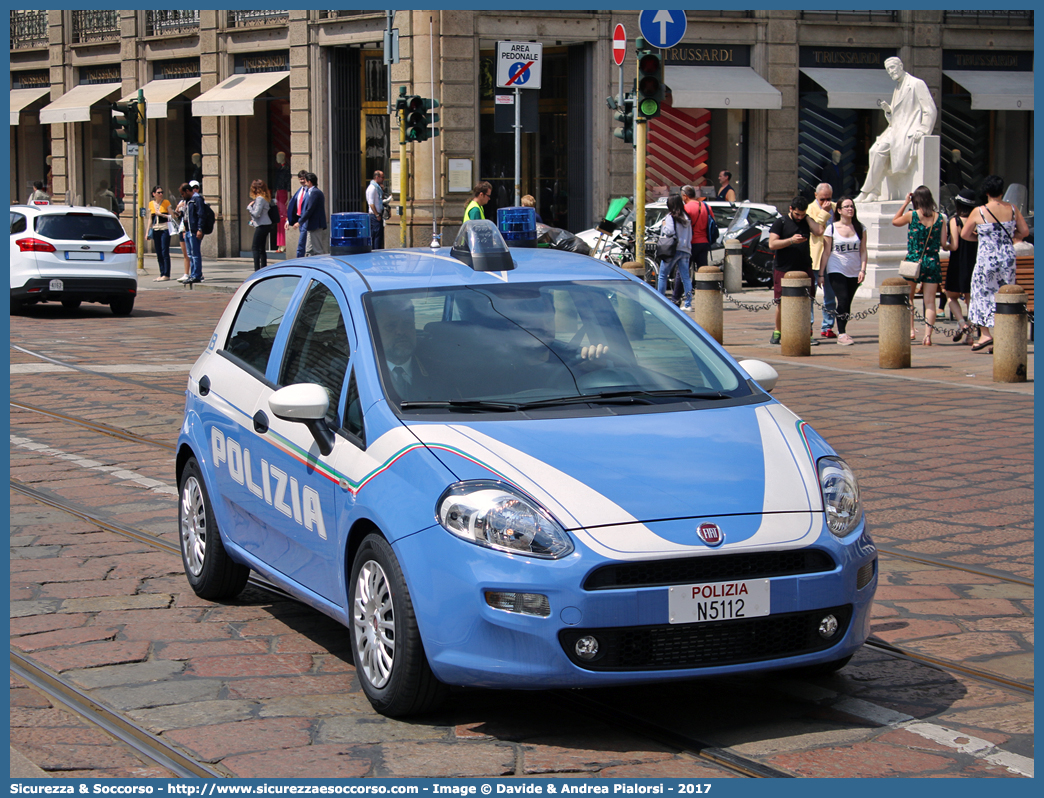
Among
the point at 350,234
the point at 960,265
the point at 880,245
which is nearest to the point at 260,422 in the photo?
the point at 350,234

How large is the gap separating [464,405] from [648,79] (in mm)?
12018

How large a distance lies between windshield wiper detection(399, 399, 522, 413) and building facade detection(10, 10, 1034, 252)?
72.0 feet

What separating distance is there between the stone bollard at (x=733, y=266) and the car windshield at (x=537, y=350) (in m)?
17.9

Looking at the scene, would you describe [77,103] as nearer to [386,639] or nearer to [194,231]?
[194,231]

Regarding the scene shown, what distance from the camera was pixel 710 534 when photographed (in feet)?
13.3

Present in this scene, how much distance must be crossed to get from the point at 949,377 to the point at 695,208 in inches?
279

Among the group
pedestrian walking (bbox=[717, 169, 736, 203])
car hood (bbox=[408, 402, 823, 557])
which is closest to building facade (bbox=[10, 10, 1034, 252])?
pedestrian walking (bbox=[717, 169, 736, 203])

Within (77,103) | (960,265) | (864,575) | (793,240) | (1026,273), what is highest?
(77,103)

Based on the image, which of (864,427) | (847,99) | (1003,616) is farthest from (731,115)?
(1003,616)

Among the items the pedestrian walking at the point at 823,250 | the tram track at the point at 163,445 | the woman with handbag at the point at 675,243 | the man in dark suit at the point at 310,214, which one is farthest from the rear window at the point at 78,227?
the pedestrian walking at the point at 823,250

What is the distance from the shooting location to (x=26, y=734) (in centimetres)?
429

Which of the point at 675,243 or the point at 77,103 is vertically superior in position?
the point at 77,103

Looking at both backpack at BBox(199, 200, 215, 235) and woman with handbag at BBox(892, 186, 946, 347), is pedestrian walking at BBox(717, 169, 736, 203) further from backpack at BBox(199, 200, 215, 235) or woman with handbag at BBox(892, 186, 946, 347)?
woman with handbag at BBox(892, 186, 946, 347)

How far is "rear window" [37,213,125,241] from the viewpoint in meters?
19.6
